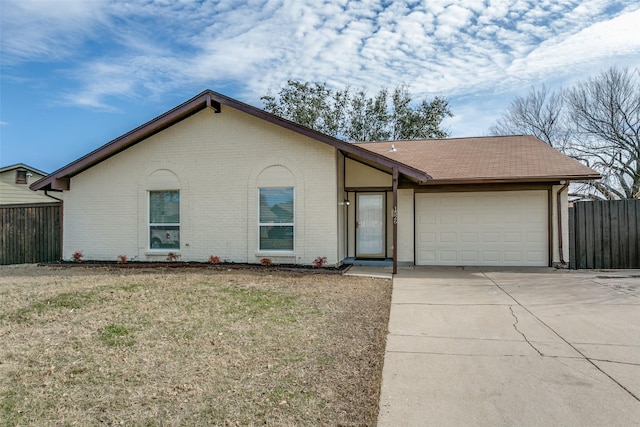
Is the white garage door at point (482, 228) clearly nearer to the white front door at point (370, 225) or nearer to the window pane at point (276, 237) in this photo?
the white front door at point (370, 225)

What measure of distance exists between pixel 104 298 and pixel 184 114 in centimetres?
634

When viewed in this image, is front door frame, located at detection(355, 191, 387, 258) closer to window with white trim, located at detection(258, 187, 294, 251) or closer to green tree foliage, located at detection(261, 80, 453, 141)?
window with white trim, located at detection(258, 187, 294, 251)

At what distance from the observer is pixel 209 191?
11828 millimetres

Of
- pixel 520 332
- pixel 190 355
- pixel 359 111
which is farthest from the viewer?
pixel 359 111

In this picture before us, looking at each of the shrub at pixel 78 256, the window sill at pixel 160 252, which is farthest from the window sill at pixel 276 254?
the shrub at pixel 78 256

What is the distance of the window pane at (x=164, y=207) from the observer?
12.2m

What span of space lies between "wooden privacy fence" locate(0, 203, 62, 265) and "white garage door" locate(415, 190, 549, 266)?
11.7 meters

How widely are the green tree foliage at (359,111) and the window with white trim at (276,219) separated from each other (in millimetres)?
19761

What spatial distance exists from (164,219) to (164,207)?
1.16 feet

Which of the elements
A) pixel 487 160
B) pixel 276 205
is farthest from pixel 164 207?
pixel 487 160

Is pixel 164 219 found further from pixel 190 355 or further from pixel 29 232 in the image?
pixel 190 355

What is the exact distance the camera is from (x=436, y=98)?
30266mm

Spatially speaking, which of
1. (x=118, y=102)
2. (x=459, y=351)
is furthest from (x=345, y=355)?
(x=118, y=102)

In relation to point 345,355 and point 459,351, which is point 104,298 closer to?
point 345,355
